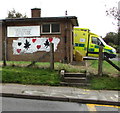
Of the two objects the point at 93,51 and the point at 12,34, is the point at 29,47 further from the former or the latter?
the point at 93,51

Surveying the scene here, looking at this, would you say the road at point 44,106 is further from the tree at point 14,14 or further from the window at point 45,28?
the tree at point 14,14

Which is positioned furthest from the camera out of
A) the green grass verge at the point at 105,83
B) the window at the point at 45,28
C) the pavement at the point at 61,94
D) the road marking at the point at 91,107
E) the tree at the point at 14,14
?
the tree at the point at 14,14

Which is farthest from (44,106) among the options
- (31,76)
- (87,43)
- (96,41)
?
(96,41)

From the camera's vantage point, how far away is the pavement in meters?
5.78

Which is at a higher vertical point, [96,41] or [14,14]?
[14,14]

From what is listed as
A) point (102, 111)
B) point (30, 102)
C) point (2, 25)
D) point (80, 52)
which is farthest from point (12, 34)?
point (102, 111)

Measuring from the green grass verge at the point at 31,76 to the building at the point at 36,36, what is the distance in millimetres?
4192

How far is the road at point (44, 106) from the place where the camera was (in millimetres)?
4953

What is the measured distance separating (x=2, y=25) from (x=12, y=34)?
1100 millimetres

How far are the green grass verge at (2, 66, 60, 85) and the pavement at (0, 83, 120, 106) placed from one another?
424 mm

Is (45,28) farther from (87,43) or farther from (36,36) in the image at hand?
(87,43)

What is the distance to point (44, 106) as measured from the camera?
17.0 ft

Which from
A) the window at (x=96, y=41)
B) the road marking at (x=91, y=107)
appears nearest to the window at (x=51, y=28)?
the window at (x=96, y=41)

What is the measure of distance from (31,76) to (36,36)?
5834mm
